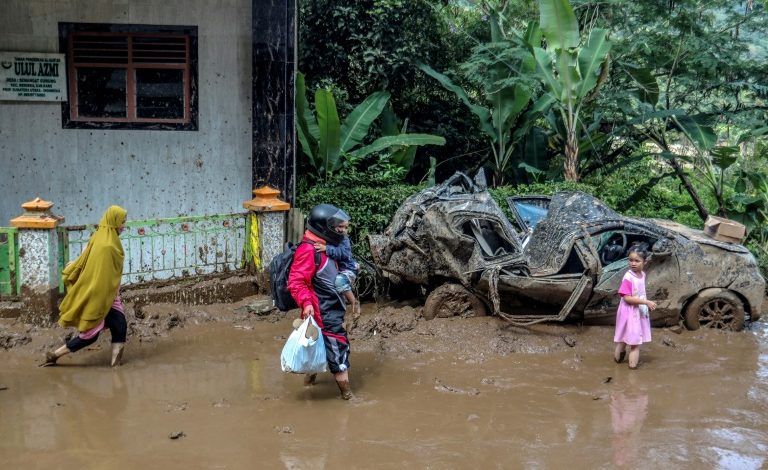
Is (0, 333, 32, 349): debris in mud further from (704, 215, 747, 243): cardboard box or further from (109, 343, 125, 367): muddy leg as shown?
(704, 215, 747, 243): cardboard box

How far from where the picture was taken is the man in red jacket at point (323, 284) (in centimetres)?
640

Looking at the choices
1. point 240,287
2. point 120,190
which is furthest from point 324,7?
point 240,287

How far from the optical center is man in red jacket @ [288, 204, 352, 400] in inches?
252

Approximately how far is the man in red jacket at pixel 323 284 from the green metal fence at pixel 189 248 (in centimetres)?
321

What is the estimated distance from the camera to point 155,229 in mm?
10250

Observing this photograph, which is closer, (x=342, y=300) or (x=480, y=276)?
(x=342, y=300)

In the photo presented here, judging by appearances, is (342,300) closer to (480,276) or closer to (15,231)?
(480,276)

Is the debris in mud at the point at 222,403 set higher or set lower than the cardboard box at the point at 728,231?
lower

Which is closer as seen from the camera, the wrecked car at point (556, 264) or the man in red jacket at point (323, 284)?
the man in red jacket at point (323, 284)

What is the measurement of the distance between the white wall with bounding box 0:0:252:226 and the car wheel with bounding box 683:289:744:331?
6.15m

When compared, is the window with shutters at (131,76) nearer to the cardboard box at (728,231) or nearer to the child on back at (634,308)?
the child on back at (634,308)

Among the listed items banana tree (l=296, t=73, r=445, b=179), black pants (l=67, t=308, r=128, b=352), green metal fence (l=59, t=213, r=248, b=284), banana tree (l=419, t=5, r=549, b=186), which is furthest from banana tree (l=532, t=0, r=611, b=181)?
black pants (l=67, t=308, r=128, b=352)

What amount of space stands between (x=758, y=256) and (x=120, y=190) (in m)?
9.59

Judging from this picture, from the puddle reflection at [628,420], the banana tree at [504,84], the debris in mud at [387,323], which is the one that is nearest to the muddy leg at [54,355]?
the debris in mud at [387,323]
